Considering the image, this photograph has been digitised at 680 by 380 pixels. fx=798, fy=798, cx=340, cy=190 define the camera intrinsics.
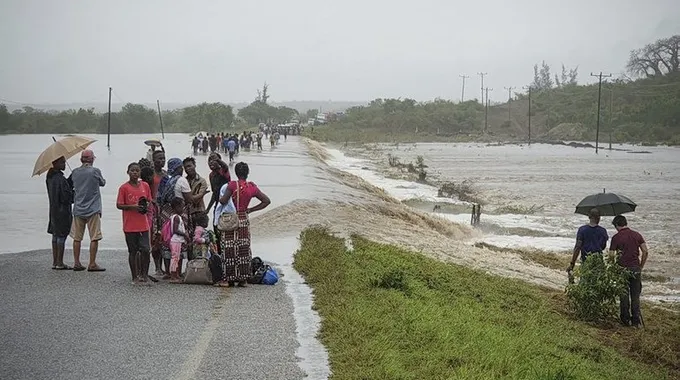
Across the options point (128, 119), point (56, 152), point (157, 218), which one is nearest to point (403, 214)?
point (157, 218)

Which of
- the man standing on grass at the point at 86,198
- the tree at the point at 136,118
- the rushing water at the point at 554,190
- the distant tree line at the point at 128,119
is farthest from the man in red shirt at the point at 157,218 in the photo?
the tree at the point at 136,118

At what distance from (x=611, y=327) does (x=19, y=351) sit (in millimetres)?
8510

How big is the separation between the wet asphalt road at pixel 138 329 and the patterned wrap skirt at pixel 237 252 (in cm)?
23

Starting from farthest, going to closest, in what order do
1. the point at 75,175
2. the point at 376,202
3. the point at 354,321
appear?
the point at 376,202, the point at 75,175, the point at 354,321

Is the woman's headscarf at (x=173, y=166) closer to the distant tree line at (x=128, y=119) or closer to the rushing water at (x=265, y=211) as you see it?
the rushing water at (x=265, y=211)

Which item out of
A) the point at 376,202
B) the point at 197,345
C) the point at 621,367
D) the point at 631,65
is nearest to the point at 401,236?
the point at 376,202

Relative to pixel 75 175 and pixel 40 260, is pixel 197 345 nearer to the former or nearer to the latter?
pixel 75 175

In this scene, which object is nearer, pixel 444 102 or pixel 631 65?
pixel 631 65

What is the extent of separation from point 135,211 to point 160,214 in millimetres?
735

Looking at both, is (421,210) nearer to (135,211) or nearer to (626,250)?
(626,250)

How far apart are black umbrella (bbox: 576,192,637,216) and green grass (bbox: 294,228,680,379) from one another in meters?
1.71

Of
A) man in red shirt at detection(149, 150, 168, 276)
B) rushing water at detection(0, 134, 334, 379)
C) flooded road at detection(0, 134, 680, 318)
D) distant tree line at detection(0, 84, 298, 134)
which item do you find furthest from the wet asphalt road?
distant tree line at detection(0, 84, 298, 134)

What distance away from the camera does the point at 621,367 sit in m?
9.70

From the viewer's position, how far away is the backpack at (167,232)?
37.0ft
